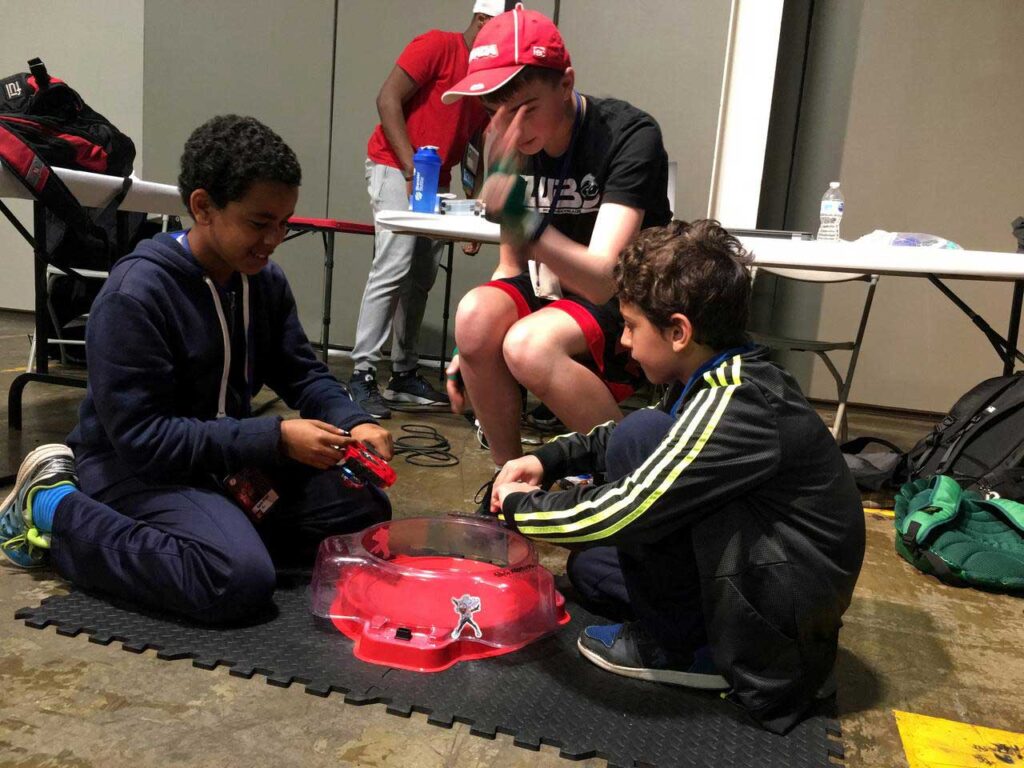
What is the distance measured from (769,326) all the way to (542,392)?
2583mm

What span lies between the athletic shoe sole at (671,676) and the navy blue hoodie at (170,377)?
2.16 feet

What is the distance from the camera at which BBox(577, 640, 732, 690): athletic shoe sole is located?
3.89 ft

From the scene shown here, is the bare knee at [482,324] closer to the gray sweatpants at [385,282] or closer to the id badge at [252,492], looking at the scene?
the id badge at [252,492]

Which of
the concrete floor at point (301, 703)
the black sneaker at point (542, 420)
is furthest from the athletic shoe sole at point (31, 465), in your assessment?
the black sneaker at point (542, 420)

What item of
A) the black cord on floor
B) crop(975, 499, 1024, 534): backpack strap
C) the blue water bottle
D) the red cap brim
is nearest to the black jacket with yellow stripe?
the red cap brim

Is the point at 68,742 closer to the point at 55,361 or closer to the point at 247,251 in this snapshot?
the point at 247,251

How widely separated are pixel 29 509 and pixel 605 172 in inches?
52.2

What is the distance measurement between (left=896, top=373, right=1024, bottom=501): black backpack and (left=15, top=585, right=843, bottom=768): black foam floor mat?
1.16 metres

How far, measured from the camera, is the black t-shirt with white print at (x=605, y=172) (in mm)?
1721

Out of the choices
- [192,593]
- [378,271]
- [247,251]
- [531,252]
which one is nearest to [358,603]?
[192,593]

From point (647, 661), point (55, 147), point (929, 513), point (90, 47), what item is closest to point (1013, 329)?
point (929, 513)

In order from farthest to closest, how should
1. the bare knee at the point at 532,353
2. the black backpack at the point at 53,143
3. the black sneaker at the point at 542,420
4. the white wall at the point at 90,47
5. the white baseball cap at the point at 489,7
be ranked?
the white wall at the point at 90,47 < the black sneaker at the point at 542,420 < the white baseball cap at the point at 489,7 < the black backpack at the point at 53,143 < the bare knee at the point at 532,353

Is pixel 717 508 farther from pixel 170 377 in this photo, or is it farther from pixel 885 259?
pixel 885 259

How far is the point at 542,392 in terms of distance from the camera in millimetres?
1758
